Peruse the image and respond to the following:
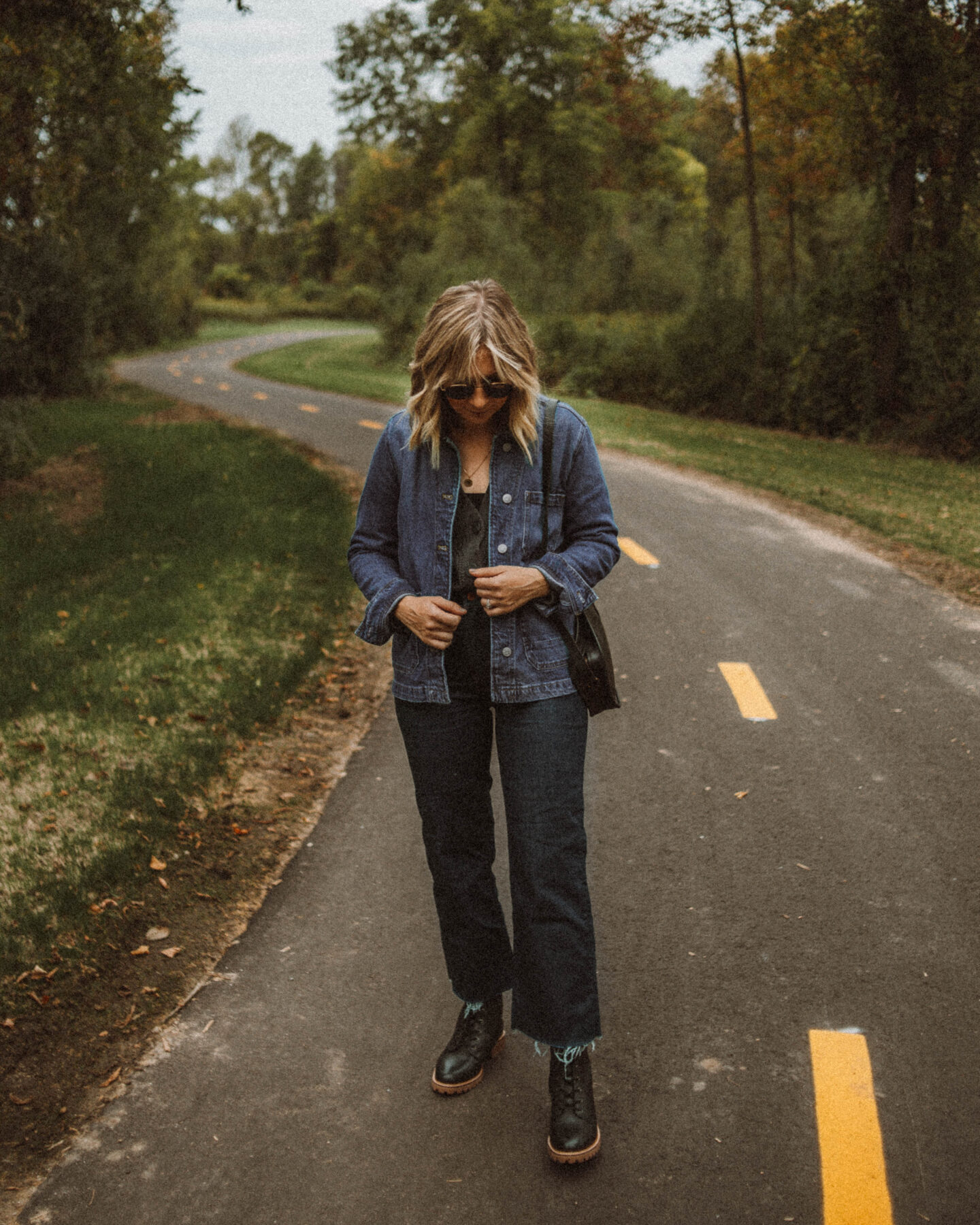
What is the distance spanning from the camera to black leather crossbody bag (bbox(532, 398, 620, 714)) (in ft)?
9.77

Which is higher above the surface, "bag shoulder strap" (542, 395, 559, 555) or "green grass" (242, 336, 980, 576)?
"bag shoulder strap" (542, 395, 559, 555)

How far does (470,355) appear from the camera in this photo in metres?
2.78

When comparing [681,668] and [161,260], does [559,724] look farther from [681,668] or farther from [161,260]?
[161,260]

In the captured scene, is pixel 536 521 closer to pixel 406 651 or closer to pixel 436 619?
pixel 436 619

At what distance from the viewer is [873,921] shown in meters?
3.93

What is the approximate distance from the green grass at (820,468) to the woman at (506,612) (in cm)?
577

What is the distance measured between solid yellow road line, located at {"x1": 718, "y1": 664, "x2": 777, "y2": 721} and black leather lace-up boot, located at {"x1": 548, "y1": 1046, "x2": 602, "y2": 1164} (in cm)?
325

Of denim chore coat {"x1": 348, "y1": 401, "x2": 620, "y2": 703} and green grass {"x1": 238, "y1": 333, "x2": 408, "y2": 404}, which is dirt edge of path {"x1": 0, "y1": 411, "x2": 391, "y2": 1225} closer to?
denim chore coat {"x1": 348, "y1": 401, "x2": 620, "y2": 703}

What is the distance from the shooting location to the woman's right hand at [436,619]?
288 centimetres

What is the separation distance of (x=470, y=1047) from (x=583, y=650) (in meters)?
Result: 1.28

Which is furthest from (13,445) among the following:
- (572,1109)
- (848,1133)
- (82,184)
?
(848,1133)

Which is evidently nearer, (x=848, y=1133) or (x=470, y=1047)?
(x=848, y=1133)

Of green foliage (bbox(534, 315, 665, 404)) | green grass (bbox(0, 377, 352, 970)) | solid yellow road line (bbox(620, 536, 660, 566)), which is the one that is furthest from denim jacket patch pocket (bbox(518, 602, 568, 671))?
green foliage (bbox(534, 315, 665, 404))

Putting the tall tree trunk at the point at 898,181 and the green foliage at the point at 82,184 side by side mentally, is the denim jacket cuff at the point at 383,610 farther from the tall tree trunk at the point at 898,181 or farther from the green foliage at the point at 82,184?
the tall tree trunk at the point at 898,181
